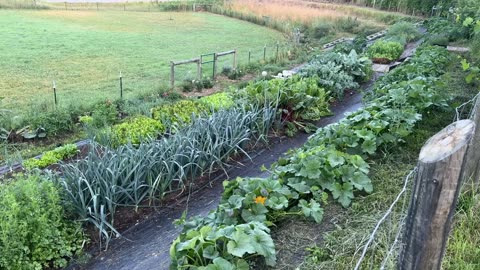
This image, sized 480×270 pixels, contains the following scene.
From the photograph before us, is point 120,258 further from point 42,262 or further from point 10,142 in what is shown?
point 10,142

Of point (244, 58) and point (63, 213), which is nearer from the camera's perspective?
point (63, 213)

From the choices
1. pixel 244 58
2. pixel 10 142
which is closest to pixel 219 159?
pixel 10 142

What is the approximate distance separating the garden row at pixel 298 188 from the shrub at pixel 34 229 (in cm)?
121

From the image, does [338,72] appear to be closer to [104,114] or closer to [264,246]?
[104,114]

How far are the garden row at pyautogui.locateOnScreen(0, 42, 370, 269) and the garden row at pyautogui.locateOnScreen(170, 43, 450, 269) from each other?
1.19m

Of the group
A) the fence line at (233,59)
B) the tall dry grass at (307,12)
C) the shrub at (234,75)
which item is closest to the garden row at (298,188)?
the fence line at (233,59)

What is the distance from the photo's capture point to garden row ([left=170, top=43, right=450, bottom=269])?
91.4 inches

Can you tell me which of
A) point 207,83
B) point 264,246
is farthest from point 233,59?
point 264,246

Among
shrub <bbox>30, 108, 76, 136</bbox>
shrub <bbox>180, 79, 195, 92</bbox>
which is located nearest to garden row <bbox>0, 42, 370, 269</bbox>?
shrub <bbox>30, 108, 76, 136</bbox>

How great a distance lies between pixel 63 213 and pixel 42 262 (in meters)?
0.43

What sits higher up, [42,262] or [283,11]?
[283,11]

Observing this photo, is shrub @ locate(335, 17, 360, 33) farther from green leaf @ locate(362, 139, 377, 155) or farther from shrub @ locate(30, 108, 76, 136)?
green leaf @ locate(362, 139, 377, 155)

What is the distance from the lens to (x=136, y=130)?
544cm

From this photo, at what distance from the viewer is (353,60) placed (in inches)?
342
